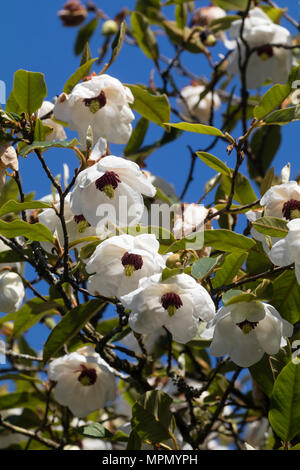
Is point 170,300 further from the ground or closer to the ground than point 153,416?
further from the ground

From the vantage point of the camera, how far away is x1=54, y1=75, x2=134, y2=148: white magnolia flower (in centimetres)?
183

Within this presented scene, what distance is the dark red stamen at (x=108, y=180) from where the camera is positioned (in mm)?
1724

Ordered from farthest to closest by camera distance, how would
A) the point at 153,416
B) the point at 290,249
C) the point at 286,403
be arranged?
the point at 153,416 < the point at 286,403 < the point at 290,249

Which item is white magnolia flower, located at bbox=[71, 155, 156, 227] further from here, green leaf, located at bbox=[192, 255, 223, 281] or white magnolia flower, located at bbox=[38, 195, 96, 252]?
green leaf, located at bbox=[192, 255, 223, 281]

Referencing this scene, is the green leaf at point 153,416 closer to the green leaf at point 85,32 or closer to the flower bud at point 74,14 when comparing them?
the green leaf at point 85,32

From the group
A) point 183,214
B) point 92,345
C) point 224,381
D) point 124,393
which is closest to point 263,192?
point 183,214

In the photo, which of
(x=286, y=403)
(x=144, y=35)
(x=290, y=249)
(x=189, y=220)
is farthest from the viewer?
(x=144, y=35)

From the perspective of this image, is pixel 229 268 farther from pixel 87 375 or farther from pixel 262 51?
pixel 262 51

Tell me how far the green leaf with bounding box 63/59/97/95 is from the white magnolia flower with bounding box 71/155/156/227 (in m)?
0.32

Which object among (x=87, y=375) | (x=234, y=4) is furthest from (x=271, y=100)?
(x=234, y=4)

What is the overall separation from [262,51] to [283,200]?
1372 millimetres

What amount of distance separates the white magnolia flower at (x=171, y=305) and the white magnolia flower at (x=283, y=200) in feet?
0.95

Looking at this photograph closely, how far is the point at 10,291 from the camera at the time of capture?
196cm

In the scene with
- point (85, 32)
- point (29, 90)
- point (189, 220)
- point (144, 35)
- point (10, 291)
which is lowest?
point (10, 291)
